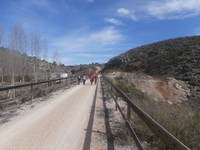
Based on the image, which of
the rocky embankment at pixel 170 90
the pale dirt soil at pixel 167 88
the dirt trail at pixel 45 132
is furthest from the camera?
the pale dirt soil at pixel 167 88

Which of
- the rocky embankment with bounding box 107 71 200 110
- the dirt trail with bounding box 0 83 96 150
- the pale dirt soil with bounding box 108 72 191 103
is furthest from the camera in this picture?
the pale dirt soil with bounding box 108 72 191 103

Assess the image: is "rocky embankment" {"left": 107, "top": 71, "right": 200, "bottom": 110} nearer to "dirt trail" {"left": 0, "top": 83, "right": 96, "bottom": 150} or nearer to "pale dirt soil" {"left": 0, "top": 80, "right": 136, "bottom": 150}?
"pale dirt soil" {"left": 0, "top": 80, "right": 136, "bottom": 150}

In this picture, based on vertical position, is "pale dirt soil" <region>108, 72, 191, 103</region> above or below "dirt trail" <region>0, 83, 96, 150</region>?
below

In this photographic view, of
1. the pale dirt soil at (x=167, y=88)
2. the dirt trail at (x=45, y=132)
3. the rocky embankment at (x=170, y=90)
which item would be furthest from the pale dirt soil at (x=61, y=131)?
the pale dirt soil at (x=167, y=88)

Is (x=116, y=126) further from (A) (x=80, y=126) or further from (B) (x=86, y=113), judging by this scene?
(B) (x=86, y=113)

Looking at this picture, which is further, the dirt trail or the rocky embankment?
the rocky embankment

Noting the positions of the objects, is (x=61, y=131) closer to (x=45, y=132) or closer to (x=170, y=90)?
(x=45, y=132)

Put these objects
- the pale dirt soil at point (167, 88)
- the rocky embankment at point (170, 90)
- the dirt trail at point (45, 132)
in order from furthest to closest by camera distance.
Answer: the pale dirt soil at point (167, 88), the rocky embankment at point (170, 90), the dirt trail at point (45, 132)

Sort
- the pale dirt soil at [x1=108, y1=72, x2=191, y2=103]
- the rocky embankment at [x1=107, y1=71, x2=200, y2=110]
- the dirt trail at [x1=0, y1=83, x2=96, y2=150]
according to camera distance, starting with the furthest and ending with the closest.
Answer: the pale dirt soil at [x1=108, y1=72, x2=191, y2=103] → the rocky embankment at [x1=107, y1=71, x2=200, y2=110] → the dirt trail at [x1=0, y1=83, x2=96, y2=150]

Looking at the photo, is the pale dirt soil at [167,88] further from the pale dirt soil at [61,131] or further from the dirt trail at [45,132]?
the dirt trail at [45,132]

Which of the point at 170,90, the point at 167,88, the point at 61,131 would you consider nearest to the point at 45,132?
the point at 61,131

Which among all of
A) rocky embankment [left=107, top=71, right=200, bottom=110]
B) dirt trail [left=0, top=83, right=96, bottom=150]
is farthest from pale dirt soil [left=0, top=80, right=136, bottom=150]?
rocky embankment [left=107, top=71, right=200, bottom=110]

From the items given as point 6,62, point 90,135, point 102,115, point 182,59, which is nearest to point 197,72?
point 182,59

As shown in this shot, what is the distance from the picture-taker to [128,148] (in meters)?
4.62
